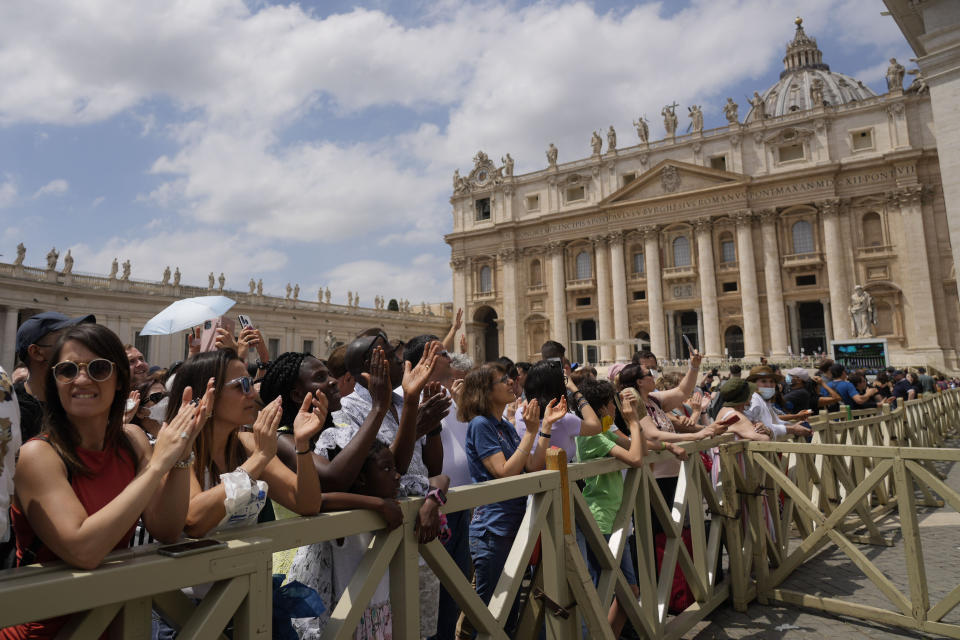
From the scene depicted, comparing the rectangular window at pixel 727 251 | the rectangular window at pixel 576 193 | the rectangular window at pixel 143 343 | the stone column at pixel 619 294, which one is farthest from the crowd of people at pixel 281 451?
the rectangular window at pixel 576 193

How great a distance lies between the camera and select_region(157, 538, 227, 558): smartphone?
162 cm

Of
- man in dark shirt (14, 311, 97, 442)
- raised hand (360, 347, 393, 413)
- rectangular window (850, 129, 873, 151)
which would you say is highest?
rectangular window (850, 129, 873, 151)

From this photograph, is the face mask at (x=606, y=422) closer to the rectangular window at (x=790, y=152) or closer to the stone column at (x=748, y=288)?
the stone column at (x=748, y=288)

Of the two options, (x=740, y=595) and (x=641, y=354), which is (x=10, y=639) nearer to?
(x=740, y=595)

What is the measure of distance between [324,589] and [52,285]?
3522 centimetres

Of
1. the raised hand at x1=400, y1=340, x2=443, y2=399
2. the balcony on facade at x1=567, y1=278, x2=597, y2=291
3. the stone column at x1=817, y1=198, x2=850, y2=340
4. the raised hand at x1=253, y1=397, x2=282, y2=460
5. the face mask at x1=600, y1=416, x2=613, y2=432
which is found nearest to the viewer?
the raised hand at x1=253, y1=397, x2=282, y2=460

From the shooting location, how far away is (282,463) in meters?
2.31

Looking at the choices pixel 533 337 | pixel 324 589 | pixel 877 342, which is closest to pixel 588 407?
pixel 324 589

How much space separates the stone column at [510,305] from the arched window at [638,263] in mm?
8665

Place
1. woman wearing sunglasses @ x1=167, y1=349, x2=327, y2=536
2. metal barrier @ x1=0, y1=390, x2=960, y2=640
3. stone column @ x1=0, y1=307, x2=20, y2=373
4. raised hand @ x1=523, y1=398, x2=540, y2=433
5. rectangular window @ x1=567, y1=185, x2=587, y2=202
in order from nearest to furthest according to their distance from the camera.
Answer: metal barrier @ x1=0, y1=390, x2=960, y2=640, woman wearing sunglasses @ x1=167, y1=349, x2=327, y2=536, raised hand @ x1=523, y1=398, x2=540, y2=433, stone column @ x1=0, y1=307, x2=20, y2=373, rectangular window @ x1=567, y1=185, x2=587, y2=202

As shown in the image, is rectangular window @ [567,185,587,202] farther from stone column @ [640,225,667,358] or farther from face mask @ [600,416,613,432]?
face mask @ [600,416,613,432]

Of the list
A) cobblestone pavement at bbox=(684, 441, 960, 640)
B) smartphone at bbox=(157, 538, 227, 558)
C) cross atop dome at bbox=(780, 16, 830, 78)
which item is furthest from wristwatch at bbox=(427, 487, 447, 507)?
cross atop dome at bbox=(780, 16, 830, 78)

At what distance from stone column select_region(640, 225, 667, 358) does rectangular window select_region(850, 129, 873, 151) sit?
11.7m

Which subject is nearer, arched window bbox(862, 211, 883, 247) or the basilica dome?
arched window bbox(862, 211, 883, 247)
